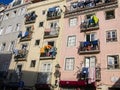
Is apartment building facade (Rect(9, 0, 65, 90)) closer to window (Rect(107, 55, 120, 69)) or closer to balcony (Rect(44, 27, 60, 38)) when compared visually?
balcony (Rect(44, 27, 60, 38))

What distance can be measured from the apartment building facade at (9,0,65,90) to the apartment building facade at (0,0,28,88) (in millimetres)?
1589

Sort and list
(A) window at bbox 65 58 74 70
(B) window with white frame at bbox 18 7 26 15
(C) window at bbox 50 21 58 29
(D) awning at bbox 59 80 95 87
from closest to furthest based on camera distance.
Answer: (D) awning at bbox 59 80 95 87
(A) window at bbox 65 58 74 70
(C) window at bbox 50 21 58 29
(B) window with white frame at bbox 18 7 26 15

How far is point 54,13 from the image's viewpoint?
32844 mm

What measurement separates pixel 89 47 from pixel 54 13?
1009 cm

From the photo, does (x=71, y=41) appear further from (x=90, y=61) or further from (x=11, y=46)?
(x=11, y=46)

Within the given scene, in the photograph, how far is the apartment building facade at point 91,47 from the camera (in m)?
23.6

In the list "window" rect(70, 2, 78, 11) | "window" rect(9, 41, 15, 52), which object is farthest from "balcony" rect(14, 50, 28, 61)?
"window" rect(70, 2, 78, 11)

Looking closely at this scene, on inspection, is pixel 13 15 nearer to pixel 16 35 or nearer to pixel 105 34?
pixel 16 35

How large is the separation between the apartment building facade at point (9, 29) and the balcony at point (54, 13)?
6786 mm

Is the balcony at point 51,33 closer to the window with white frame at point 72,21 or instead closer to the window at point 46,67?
the window with white frame at point 72,21

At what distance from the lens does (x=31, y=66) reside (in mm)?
30938

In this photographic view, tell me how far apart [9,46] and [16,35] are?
7.90ft

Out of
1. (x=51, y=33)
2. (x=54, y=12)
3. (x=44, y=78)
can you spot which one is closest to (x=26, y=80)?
(x=44, y=78)

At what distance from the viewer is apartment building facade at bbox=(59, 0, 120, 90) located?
23.6 m
